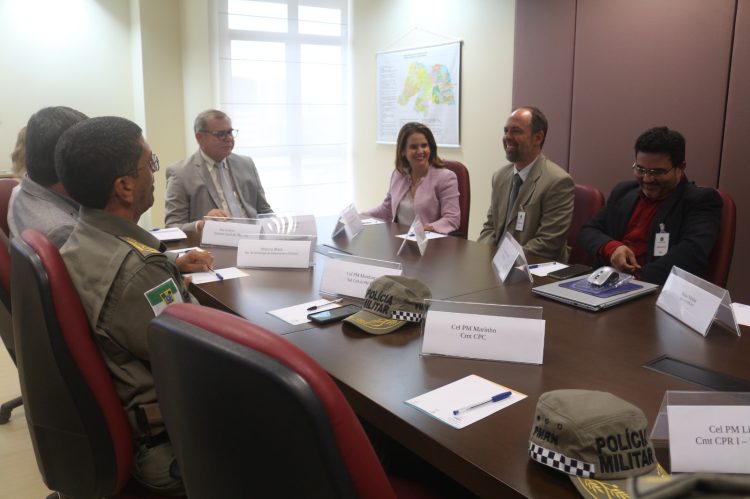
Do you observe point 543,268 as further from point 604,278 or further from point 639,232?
point 639,232

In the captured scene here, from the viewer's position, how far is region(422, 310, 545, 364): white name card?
1356 mm

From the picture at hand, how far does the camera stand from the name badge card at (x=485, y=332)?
1.36m

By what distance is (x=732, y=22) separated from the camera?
9.93 ft

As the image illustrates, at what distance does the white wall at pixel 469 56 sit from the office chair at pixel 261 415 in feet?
13.1

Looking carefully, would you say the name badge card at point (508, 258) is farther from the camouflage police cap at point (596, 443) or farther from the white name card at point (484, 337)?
the camouflage police cap at point (596, 443)

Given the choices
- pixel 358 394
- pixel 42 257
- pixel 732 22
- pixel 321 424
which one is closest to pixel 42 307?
pixel 42 257

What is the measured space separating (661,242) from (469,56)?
8.77 ft

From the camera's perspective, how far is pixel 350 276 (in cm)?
192

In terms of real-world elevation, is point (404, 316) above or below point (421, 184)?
below

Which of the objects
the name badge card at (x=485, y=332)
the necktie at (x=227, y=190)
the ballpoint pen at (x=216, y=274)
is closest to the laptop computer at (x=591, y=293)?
the name badge card at (x=485, y=332)

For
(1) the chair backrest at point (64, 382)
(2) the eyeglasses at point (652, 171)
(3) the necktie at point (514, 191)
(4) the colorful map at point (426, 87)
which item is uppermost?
(4) the colorful map at point (426, 87)

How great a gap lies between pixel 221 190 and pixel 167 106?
93.2 inches

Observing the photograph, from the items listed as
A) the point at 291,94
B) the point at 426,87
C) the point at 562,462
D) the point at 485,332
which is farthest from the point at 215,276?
the point at 291,94

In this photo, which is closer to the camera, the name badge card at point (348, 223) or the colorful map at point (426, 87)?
the name badge card at point (348, 223)
